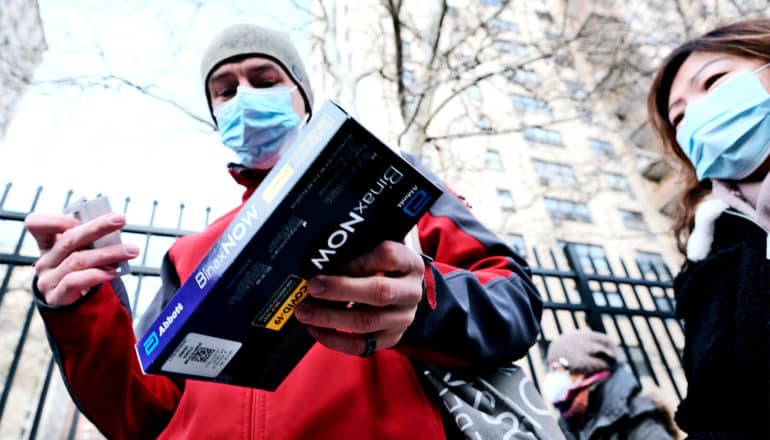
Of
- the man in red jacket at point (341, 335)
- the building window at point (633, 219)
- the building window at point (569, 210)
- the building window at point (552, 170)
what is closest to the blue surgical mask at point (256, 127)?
the man in red jacket at point (341, 335)

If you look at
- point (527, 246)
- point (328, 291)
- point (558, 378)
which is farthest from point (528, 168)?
point (328, 291)

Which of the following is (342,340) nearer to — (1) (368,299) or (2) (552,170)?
(1) (368,299)

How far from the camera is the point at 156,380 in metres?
1.50

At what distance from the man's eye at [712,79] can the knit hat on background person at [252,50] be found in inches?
86.1

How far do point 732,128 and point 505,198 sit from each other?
2350 centimetres

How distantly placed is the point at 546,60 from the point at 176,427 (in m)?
7.31

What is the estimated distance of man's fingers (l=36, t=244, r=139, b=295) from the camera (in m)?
1.12

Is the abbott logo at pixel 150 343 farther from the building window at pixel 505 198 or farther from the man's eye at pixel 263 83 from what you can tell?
the building window at pixel 505 198

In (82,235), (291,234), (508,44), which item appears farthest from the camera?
(508,44)

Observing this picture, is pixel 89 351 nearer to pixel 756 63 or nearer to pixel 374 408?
pixel 374 408

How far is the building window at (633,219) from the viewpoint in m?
25.4

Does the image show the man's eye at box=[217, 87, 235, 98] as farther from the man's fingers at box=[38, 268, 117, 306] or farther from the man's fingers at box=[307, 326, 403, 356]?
the man's fingers at box=[307, 326, 403, 356]

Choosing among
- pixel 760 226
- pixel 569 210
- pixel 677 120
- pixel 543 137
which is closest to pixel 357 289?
pixel 760 226

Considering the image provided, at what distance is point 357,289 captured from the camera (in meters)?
0.77
